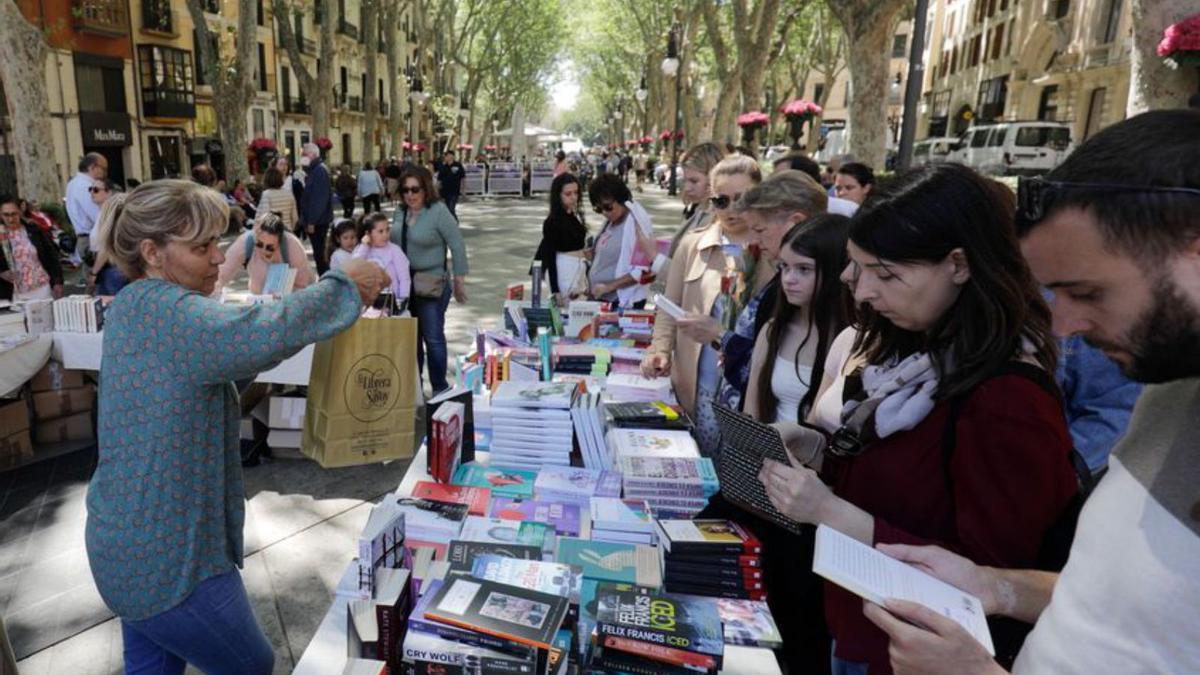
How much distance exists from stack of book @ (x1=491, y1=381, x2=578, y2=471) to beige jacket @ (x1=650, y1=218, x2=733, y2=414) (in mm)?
944

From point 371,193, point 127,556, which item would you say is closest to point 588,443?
point 127,556

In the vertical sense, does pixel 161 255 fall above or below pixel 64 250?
above

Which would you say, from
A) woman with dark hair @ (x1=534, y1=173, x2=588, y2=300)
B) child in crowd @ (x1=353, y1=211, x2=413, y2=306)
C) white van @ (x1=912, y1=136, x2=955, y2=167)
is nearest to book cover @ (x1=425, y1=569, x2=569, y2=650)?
child in crowd @ (x1=353, y1=211, x2=413, y2=306)

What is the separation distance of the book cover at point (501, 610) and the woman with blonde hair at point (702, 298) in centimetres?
167

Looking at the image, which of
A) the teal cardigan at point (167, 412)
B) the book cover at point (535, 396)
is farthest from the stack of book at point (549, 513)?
the teal cardigan at point (167, 412)

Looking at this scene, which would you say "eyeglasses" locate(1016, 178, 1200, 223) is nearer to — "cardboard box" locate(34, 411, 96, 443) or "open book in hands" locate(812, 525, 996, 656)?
"open book in hands" locate(812, 525, 996, 656)

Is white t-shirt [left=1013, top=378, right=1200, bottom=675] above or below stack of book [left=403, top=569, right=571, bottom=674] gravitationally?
above

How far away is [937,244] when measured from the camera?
4.75ft

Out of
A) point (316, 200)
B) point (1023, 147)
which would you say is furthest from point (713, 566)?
point (1023, 147)

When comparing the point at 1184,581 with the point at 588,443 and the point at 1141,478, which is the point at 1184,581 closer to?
the point at 1141,478

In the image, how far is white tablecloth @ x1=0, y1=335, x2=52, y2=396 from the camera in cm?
441

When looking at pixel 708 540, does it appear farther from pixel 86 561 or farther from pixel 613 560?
pixel 86 561

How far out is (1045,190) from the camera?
0.96 meters

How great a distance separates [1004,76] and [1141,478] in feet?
129
